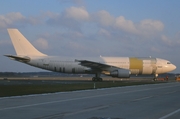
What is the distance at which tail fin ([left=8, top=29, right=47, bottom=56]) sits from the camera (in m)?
46.8

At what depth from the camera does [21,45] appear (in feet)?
153

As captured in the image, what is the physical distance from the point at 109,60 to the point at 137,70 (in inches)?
172

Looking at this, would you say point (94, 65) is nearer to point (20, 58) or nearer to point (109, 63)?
point (109, 63)

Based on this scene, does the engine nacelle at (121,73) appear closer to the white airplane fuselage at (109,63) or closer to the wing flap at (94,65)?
the wing flap at (94,65)

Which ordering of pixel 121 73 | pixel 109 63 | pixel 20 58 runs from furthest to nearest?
1. pixel 109 63
2. pixel 20 58
3. pixel 121 73

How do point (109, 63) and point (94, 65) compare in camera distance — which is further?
point (109, 63)

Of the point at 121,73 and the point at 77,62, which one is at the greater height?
the point at 77,62

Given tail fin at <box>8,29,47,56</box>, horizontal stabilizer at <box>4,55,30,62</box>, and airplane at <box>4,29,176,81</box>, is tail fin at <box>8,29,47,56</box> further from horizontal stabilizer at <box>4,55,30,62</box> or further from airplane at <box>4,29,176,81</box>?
horizontal stabilizer at <box>4,55,30,62</box>

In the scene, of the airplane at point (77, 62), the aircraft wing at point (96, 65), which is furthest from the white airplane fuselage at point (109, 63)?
the aircraft wing at point (96, 65)

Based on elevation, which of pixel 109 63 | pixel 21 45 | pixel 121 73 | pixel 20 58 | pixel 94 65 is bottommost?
pixel 121 73

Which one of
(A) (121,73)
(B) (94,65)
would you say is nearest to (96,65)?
(B) (94,65)

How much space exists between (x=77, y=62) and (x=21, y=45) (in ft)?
27.5

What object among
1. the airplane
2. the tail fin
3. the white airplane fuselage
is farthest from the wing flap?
the tail fin

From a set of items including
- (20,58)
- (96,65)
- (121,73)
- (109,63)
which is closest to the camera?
(121,73)
